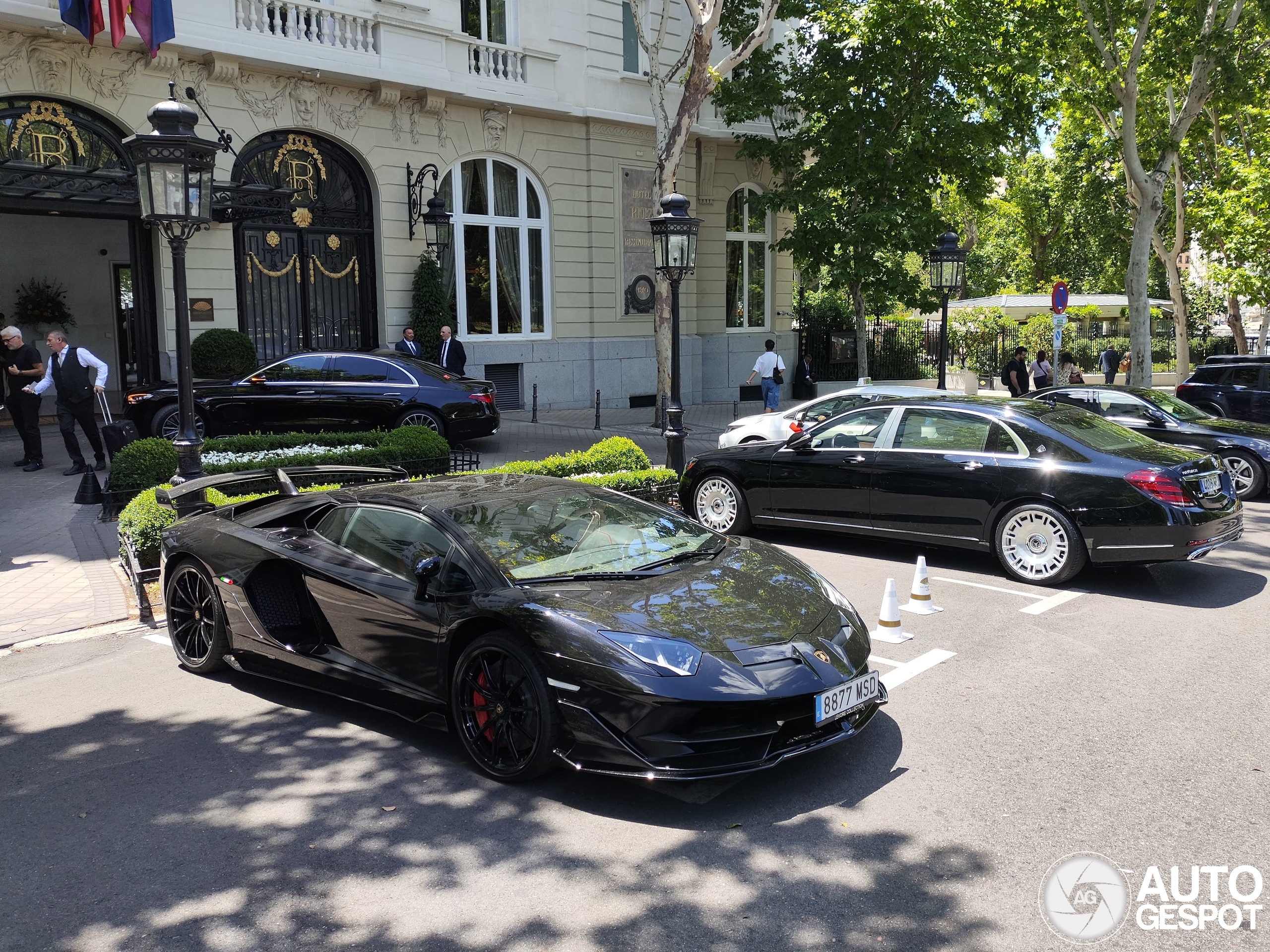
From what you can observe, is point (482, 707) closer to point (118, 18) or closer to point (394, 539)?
point (394, 539)

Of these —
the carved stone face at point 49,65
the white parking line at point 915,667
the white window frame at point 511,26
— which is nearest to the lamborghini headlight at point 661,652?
the white parking line at point 915,667

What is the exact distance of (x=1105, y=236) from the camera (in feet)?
129

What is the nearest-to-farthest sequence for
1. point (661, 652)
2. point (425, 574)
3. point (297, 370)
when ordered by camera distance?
point (661, 652) < point (425, 574) < point (297, 370)

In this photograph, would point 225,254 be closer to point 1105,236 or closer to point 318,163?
point 318,163

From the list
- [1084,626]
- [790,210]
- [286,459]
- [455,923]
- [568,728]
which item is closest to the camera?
[455,923]

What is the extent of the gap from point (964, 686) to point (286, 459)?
843 centimetres

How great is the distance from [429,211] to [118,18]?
6041 mm

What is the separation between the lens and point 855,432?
33.4 ft

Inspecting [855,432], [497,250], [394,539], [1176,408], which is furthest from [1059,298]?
[394,539]

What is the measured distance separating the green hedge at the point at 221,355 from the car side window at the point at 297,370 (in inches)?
75.7

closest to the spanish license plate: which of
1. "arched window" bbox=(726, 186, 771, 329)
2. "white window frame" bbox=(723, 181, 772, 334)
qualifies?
"white window frame" bbox=(723, 181, 772, 334)

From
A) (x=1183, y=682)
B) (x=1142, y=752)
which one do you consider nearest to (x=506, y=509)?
(x=1142, y=752)

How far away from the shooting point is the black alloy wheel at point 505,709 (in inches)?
191

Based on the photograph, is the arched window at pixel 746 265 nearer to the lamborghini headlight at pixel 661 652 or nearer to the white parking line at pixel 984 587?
the white parking line at pixel 984 587
